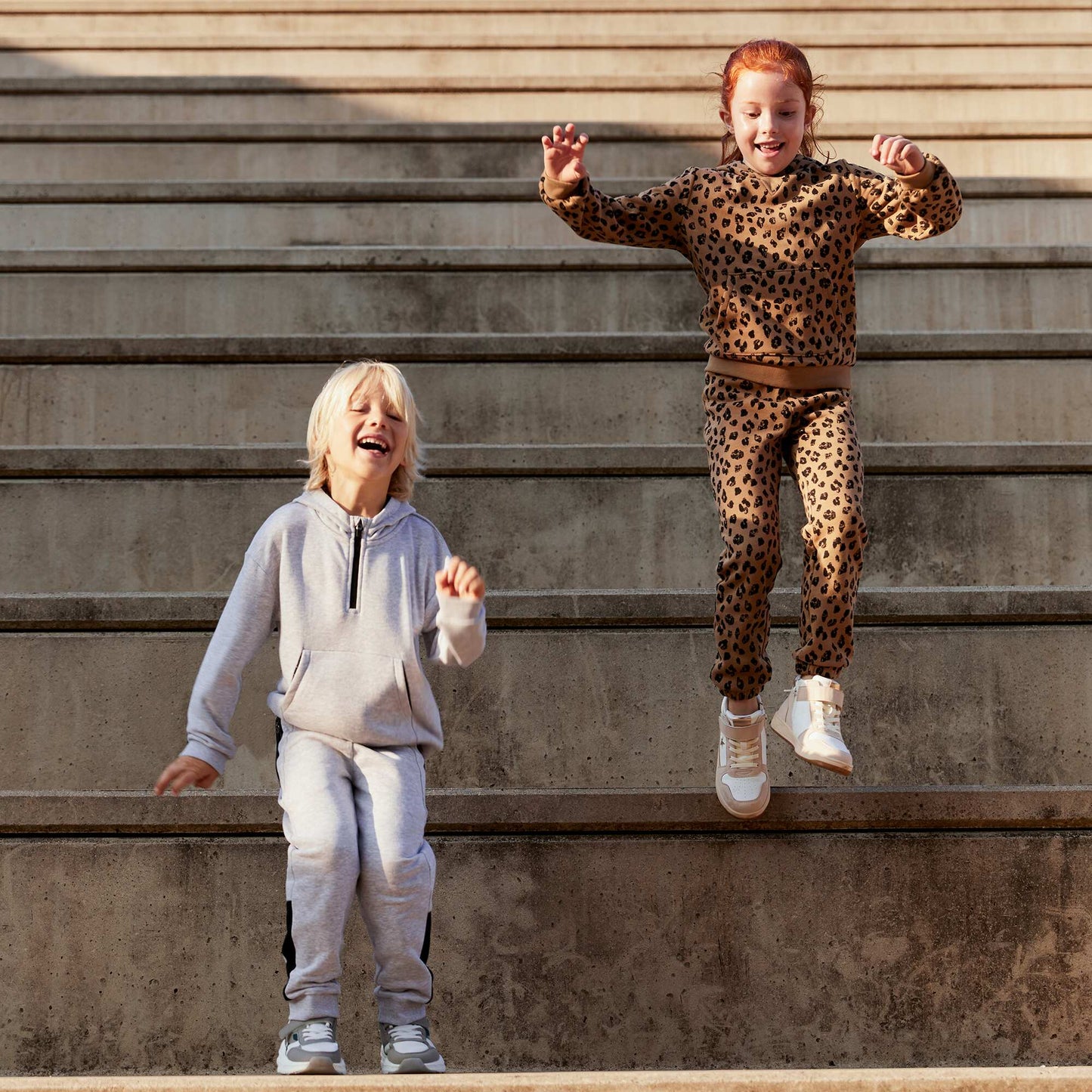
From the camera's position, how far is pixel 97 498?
3436 millimetres

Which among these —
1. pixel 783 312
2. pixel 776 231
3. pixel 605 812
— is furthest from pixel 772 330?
pixel 605 812

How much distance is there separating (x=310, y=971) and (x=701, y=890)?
0.77m

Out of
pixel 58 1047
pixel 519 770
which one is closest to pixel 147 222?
pixel 519 770

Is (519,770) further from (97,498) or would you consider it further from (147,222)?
(147,222)

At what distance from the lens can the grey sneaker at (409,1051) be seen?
216cm

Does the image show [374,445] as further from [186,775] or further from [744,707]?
[744,707]

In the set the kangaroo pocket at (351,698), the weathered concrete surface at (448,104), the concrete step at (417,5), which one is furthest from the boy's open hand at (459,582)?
the concrete step at (417,5)

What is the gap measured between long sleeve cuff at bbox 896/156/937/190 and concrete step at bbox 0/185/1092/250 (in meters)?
2.14

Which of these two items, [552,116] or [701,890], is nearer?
[701,890]

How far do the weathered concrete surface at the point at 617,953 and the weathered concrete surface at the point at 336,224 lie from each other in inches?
104

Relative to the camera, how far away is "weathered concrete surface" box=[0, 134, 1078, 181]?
17.0ft

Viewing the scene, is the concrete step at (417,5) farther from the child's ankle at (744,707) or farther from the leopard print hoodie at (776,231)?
the child's ankle at (744,707)

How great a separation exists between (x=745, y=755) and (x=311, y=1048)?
93 centimetres

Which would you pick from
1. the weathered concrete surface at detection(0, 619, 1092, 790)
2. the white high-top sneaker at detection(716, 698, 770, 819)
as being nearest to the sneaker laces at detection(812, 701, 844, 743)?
the white high-top sneaker at detection(716, 698, 770, 819)
